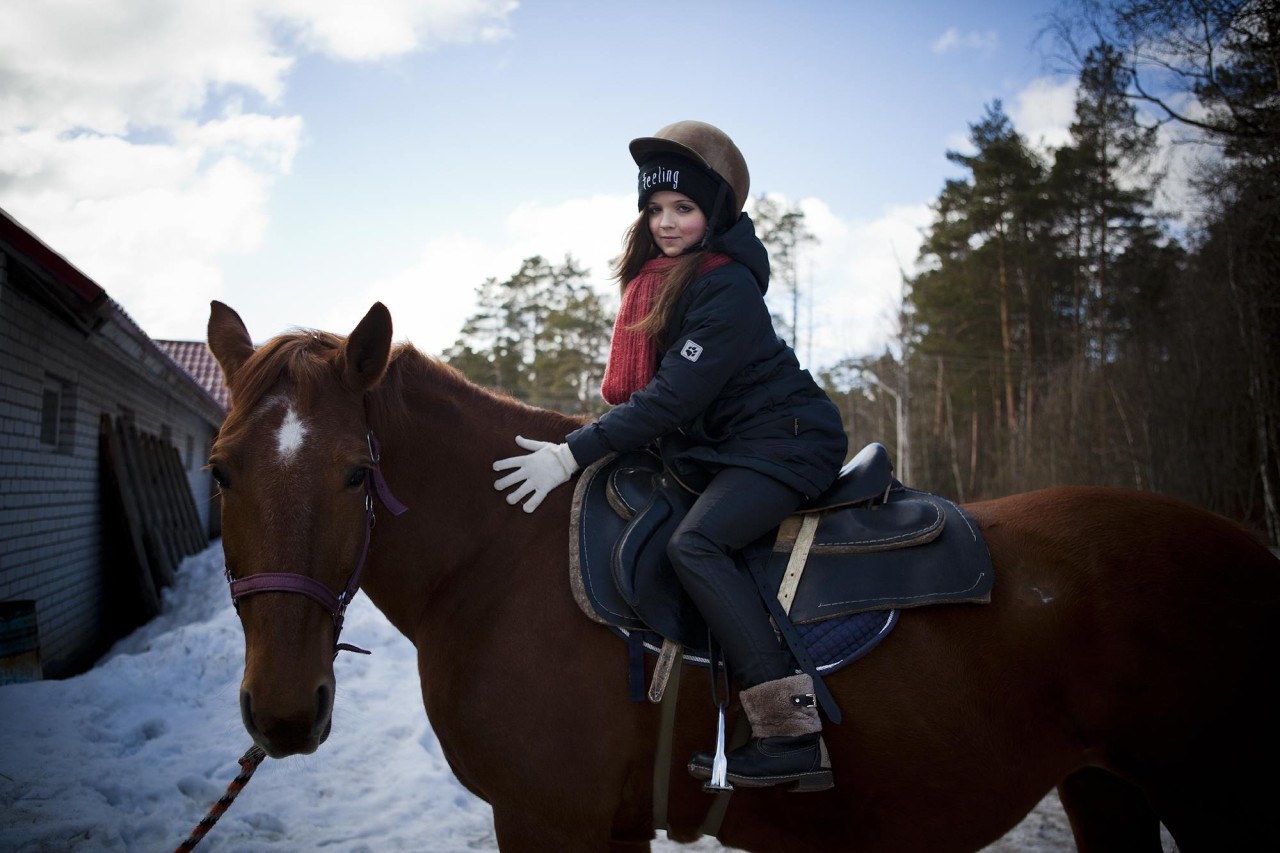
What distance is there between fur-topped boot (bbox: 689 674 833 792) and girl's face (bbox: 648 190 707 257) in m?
1.66

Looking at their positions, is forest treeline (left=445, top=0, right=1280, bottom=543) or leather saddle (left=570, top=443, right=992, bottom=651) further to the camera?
forest treeline (left=445, top=0, right=1280, bottom=543)

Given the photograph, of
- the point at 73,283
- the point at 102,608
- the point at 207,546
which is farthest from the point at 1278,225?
the point at 207,546

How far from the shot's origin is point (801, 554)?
7.25 ft

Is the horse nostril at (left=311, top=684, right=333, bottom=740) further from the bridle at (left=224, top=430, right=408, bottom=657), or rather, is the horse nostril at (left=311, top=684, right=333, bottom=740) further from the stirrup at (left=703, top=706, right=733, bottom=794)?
the stirrup at (left=703, top=706, right=733, bottom=794)

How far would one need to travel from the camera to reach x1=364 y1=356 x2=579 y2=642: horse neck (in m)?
2.27

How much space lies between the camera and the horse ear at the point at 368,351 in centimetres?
204

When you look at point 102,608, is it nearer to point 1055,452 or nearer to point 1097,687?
point 1097,687

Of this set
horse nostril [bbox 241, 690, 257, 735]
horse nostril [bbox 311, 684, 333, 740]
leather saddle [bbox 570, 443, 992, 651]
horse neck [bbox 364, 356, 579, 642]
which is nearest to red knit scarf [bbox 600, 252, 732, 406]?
leather saddle [bbox 570, 443, 992, 651]

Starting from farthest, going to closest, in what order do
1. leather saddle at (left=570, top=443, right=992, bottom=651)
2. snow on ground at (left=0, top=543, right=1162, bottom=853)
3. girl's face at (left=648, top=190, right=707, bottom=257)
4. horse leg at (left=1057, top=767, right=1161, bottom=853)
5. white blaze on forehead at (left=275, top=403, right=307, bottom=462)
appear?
snow on ground at (left=0, top=543, right=1162, bottom=853)
girl's face at (left=648, top=190, right=707, bottom=257)
horse leg at (left=1057, top=767, right=1161, bottom=853)
leather saddle at (left=570, top=443, right=992, bottom=651)
white blaze on forehead at (left=275, top=403, right=307, bottom=462)

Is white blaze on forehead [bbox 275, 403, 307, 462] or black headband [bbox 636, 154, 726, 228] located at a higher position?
black headband [bbox 636, 154, 726, 228]

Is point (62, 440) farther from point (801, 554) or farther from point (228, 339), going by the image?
point (801, 554)

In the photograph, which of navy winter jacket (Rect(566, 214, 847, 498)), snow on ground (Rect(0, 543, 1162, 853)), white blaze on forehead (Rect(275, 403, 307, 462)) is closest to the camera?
white blaze on forehead (Rect(275, 403, 307, 462))

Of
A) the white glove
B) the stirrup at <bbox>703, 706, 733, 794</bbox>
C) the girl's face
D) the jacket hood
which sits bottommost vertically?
the stirrup at <bbox>703, 706, 733, 794</bbox>

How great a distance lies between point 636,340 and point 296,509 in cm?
131
